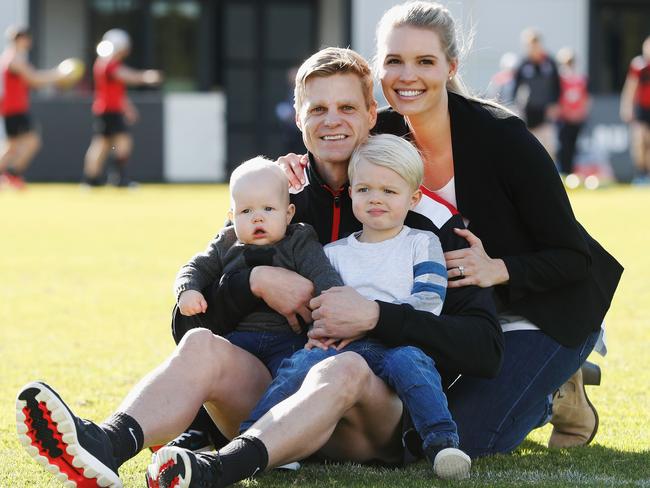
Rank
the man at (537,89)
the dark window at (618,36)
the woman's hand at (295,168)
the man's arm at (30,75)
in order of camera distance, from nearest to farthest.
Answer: the woman's hand at (295,168)
the man's arm at (30,75)
the man at (537,89)
the dark window at (618,36)

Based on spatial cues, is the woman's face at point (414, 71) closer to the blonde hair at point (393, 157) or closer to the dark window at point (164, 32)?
the blonde hair at point (393, 157)

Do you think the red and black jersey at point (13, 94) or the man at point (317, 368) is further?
the red and black jersey at point (13, 94)

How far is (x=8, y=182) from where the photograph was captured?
19.6 metres

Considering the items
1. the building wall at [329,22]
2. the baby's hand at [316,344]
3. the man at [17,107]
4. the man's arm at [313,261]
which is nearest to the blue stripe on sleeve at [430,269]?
the man's arm at [313,261]

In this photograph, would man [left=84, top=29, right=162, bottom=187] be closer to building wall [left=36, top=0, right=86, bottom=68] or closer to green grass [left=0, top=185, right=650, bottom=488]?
green grass [left=0, top=185, right=650, bottom=488]

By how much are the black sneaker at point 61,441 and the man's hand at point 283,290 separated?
0.70 metres

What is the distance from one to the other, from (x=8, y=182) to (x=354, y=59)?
52.6ft

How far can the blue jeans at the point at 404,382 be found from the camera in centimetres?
370

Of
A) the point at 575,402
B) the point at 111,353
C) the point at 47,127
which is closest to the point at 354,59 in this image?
the point at 575,402

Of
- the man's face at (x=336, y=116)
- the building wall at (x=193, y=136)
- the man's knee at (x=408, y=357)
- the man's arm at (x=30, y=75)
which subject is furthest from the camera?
the building wall at (x=193, y=136)

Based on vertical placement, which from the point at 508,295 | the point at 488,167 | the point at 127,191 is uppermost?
the point at 488,167

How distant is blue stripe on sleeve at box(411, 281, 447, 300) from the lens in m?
3.89

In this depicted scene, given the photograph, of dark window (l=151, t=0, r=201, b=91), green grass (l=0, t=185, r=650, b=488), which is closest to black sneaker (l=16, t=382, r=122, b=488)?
green grass (l=0, t=185, r=650, b=488)

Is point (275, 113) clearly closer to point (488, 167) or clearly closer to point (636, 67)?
point (636, 67)
